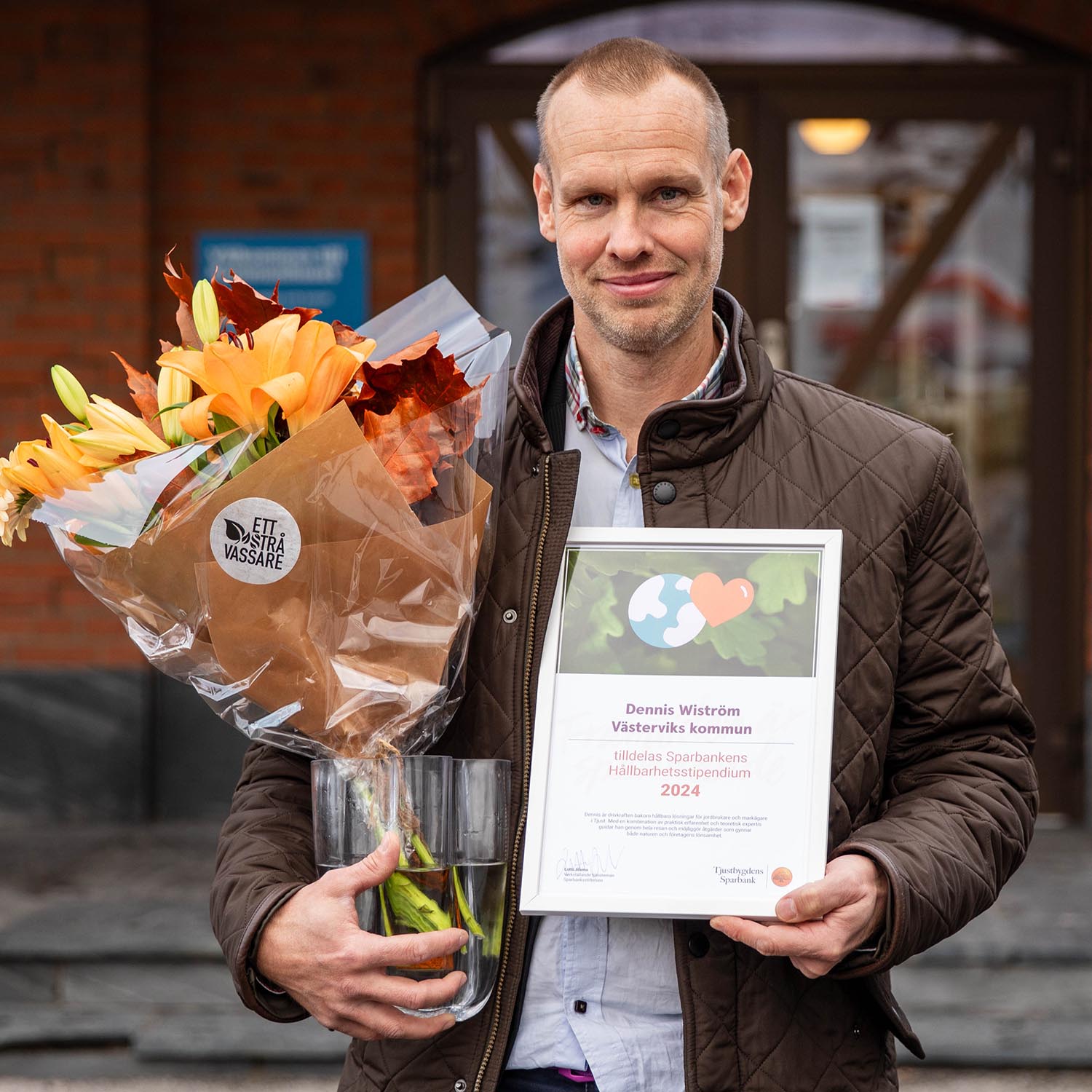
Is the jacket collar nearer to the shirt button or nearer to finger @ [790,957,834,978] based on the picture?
the shirt button

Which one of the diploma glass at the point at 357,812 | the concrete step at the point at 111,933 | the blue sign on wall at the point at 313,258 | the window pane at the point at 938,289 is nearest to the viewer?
the diploma glass at the point at 357,812

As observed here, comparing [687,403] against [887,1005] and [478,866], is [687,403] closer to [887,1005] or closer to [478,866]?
[478,866]

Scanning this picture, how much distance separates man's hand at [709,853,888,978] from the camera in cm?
160

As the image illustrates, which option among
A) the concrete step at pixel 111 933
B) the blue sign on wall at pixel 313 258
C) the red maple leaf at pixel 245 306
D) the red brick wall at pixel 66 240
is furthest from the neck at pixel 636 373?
the red brick wall at pixel 66 240

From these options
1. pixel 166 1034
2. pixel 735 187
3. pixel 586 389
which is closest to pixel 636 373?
pixel 586 389

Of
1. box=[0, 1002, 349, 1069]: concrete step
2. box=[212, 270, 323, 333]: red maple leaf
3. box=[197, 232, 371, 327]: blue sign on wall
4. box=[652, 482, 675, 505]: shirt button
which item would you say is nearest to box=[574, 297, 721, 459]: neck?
box=[652, 482, 675, 505]: shirt button

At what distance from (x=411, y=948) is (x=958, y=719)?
0.77m

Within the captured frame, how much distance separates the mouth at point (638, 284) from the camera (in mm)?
1852

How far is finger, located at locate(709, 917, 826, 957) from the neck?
0.66 m

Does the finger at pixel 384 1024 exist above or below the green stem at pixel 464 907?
below

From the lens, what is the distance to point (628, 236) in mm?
1813

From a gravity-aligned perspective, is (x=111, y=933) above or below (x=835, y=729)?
below

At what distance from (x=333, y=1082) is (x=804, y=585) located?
122 inches
